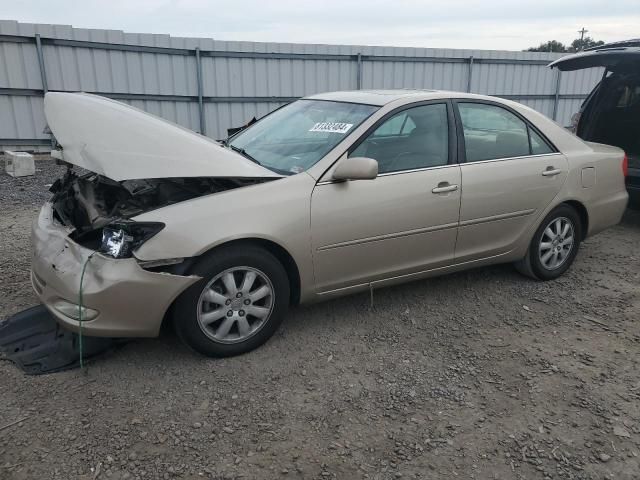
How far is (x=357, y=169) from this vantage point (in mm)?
3297

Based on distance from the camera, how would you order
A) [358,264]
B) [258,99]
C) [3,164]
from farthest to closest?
[258,99], [3,164], [358,264]

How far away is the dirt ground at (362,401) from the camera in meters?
2.45

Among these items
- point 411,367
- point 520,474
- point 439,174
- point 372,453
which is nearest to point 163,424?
point 372,453

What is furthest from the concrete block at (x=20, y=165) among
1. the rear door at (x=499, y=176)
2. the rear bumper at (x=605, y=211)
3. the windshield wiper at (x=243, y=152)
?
the rear bumper at (x=605, y=211)

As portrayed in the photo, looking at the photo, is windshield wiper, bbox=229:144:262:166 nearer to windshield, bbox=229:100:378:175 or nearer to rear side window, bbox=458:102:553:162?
windshield, bbox=229:100:378:175

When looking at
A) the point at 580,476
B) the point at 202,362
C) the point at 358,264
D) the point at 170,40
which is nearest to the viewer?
the point at 580,476

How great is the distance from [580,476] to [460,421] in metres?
0.59

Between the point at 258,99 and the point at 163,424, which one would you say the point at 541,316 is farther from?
the point at 258,99

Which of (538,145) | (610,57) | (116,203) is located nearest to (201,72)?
(610,57)

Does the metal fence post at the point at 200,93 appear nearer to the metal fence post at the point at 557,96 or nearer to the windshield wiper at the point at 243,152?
the windshield wiper at the point at 243,152

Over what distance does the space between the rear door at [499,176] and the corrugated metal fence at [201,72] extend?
315 inches

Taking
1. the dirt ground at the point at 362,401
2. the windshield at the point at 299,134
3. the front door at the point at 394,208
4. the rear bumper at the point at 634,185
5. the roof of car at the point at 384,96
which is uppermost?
the roof of car at the point at 384,96

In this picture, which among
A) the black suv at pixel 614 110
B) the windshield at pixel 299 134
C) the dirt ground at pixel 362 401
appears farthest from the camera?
the black suv at pixel 614 110

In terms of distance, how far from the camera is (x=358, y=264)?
11.7ft
